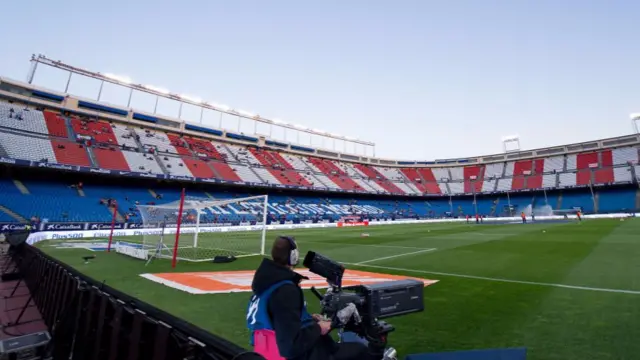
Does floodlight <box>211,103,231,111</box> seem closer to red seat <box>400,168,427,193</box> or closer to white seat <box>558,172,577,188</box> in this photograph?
red seat <box>400,168,427,193</box>

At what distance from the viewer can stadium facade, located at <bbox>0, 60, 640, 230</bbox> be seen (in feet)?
102

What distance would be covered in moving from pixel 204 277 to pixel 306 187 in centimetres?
4322

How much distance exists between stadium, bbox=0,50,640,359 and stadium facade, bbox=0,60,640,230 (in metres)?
0.26

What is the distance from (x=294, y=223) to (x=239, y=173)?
12.8 m

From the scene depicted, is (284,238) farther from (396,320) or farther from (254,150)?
(254,150)

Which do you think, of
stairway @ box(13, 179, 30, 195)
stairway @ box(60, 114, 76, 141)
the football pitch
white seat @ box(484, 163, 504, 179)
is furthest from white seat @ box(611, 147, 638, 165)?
stairway @ box(13, 179, 30, 195)

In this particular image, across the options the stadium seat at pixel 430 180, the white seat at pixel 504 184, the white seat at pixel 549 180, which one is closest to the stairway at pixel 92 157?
the stadium seat at pixel 430 180

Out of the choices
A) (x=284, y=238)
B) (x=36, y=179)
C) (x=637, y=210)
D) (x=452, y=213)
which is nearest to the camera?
(x=284, y=238)

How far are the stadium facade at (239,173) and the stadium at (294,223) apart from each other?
261 mm

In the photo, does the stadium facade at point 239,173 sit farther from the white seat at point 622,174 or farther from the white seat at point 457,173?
the white seat at point 457,173

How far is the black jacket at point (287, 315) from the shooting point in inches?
80.8

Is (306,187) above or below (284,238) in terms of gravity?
above

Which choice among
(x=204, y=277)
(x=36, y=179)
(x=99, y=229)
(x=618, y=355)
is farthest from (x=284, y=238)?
(x=36, y=179)

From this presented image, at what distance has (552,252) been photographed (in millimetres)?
12039
